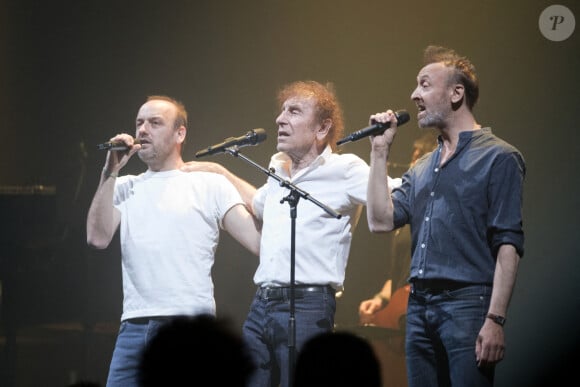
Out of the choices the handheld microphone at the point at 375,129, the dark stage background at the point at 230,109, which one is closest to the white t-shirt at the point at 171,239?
the handheld microphone at the point at 375,129

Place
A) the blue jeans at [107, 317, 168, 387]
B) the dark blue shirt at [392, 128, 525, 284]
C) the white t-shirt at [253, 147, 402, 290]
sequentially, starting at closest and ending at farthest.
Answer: the dark blue shirt at [392, 128, 525, 284] → the white t-shirt at [253, 147, 402, 290] → the blue jeans at [107, 317, 168, 387]

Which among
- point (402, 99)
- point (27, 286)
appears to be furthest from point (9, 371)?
point (402, 99)

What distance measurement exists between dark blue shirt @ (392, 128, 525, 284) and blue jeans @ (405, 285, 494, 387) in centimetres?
7

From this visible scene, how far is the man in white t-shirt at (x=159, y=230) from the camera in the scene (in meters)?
3.65

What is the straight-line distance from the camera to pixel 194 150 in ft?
20.8

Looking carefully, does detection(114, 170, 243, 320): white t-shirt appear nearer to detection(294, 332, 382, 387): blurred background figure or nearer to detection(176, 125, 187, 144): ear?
detection(176, 125, 187, 144): ear

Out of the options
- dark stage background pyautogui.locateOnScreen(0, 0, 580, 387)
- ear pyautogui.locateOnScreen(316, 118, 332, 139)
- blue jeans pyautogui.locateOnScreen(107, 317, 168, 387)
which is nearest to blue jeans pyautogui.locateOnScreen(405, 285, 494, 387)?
ear pyautogui.locateOnScreen(316, 118, 332, 139)

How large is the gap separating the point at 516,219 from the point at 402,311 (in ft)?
7.99

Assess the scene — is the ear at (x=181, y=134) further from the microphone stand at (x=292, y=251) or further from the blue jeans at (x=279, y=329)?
the blue jeans at (x=279, y=329)

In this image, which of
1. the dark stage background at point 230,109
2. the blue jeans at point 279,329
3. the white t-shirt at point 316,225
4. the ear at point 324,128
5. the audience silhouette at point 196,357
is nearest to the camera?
the audience silhouette at point 196,357

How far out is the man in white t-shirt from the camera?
3.65 m

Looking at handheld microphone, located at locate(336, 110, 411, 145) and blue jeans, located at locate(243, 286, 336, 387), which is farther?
blue jeans, located at locate(243, 286, 336, 387)

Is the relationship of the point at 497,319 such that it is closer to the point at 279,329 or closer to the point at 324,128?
the point at 279,329

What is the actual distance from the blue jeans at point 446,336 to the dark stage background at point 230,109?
2.62 m
